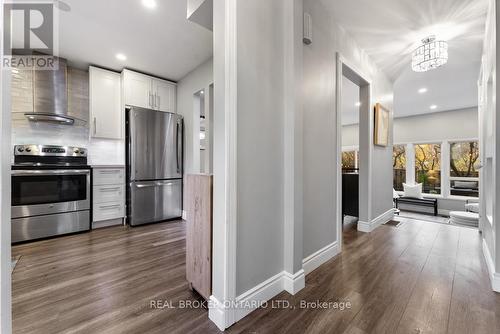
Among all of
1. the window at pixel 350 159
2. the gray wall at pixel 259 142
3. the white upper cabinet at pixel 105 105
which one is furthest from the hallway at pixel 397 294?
the window at pixel 350 159

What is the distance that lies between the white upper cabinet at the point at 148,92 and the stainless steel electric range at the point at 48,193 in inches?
45.9

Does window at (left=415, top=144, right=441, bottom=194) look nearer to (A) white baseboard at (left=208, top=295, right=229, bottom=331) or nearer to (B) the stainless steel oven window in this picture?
(A) white baseboard at (left=208, top=295, right=229, bottom=331)

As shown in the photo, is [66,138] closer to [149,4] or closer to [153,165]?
[153,165]

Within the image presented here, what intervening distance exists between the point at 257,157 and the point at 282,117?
1.37 ft

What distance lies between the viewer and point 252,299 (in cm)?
133

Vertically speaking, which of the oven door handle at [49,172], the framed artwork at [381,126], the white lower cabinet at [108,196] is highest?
the framed artwork at [381,126]

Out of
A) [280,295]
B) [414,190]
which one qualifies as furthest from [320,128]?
[414,190]

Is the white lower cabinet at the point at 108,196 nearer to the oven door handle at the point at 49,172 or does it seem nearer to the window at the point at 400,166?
the oven door handle at the point at 49,172

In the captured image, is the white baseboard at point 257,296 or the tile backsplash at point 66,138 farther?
the tile backsplash at point 66,138

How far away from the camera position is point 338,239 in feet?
7.22

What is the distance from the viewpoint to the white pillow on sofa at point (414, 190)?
6.18 metres

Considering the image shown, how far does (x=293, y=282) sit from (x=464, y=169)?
23.0 feet

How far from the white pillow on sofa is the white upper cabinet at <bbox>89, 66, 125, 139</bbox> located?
7670 mm

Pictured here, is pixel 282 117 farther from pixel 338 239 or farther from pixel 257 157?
pixel 338 239
